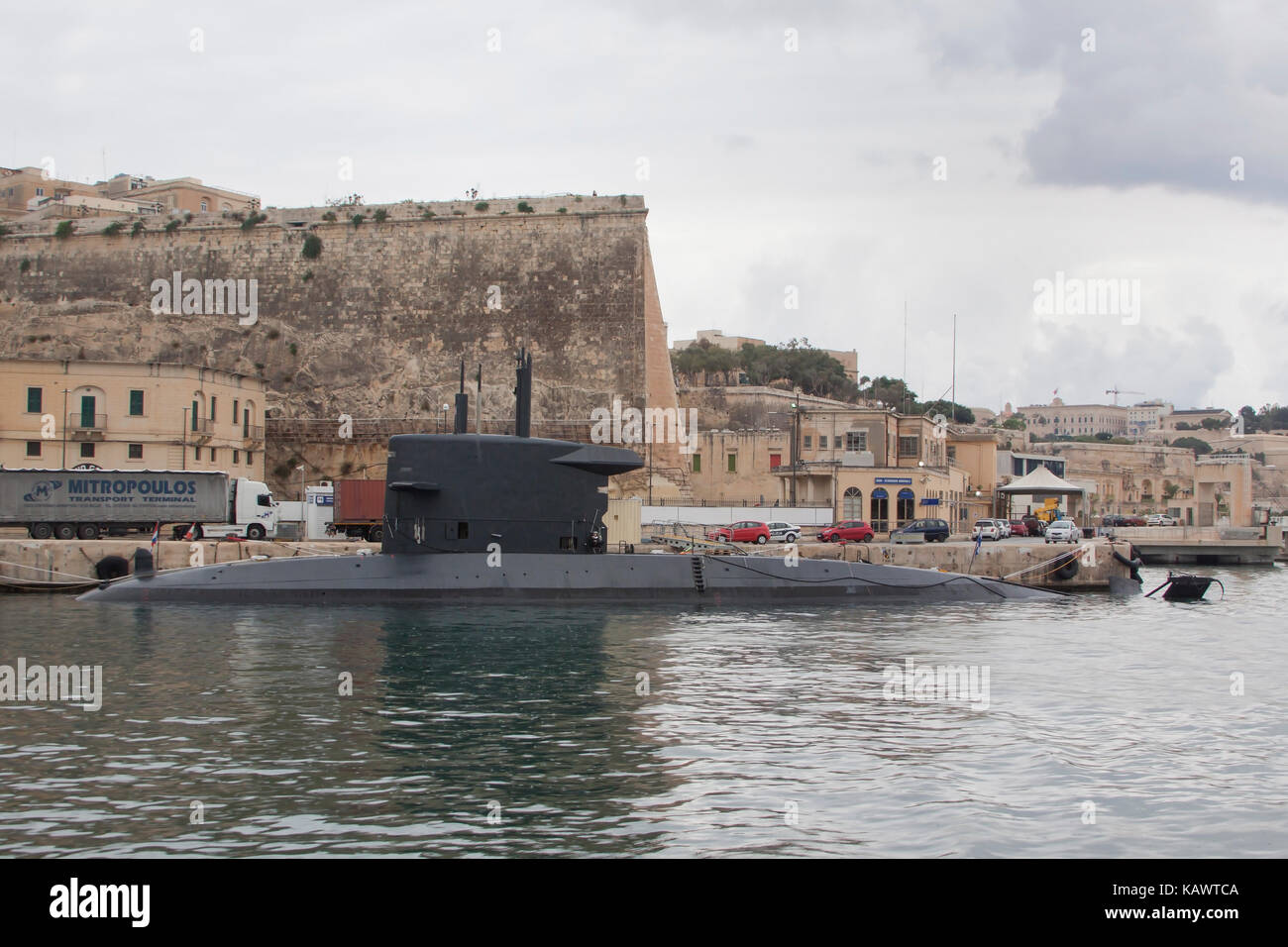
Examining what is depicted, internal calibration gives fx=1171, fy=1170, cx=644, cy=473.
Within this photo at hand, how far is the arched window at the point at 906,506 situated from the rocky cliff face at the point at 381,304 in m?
11.1

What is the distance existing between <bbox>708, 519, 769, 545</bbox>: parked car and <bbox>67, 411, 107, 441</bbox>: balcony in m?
21.3

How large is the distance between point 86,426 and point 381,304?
15443 mm

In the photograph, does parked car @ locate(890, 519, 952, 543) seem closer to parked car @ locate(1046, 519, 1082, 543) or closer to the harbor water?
parked car @ locate(1046, 519, 1082, 543)

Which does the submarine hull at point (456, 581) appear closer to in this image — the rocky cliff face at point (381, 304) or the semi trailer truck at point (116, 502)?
the semi trailer truck at point (116, 502)

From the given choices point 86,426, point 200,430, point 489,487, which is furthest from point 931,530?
point 86,426

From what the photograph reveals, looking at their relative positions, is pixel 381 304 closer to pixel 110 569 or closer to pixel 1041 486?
pixel 110 569

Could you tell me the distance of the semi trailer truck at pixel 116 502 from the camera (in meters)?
31.8

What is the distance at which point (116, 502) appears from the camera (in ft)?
106

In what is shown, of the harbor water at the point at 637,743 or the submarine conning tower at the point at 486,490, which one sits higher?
the submarine conning tower at the point at 486,490

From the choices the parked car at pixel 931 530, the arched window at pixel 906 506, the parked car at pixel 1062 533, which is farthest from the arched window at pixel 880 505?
the parked car at pixel 931 530

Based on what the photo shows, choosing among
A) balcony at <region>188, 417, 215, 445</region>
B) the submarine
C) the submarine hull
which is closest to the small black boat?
the submarine hull

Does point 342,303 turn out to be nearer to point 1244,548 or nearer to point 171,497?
point 171,497

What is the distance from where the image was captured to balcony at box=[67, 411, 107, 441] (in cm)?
4000

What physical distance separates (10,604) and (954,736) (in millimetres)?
21327
